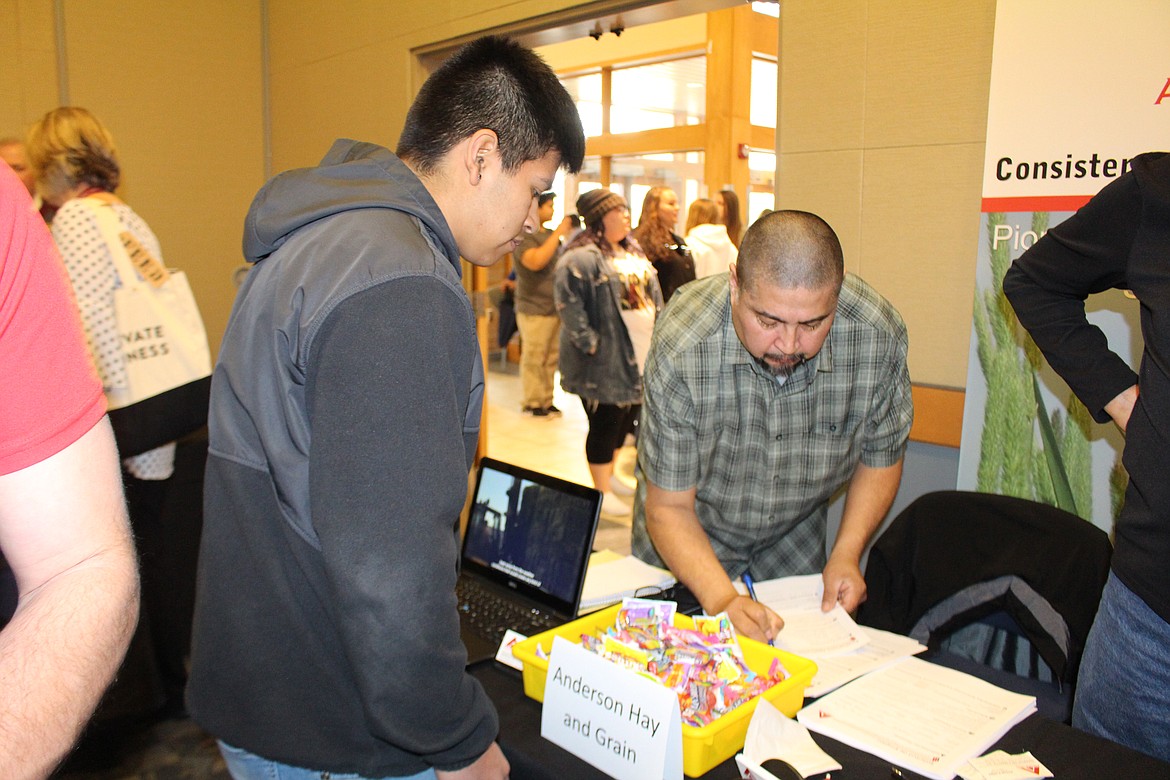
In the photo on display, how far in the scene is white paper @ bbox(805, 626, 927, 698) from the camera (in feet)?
4.47

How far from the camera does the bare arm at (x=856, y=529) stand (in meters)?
1.68

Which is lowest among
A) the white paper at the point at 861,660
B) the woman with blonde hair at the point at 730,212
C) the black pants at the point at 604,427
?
the black pants at the point at 604,427

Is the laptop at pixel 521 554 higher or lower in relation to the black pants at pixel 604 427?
higher

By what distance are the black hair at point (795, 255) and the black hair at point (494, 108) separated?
546 millimetres

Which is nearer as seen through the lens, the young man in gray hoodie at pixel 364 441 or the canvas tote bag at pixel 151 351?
the young man in gray hoodie at pixel 364 441

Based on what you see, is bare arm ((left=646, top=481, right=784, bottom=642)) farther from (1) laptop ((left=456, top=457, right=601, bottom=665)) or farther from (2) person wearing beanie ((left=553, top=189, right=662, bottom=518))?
(2) person wearing beanie ((left=553, top=189, right=662, bottom=518))

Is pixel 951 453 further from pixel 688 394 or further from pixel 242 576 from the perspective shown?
pixel 242 576

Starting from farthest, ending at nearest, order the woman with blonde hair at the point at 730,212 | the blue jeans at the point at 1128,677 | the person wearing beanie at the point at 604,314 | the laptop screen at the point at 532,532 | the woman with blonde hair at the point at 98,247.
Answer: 1. the woman with blonde hair at the point at 730,212
2. the person wearing beanie at the point at 604,314
3. the woman with blonde hair at the point at 98,247
4. the laptop screen at the point at 532,532
5. the blue jeans at the point at 1128,677

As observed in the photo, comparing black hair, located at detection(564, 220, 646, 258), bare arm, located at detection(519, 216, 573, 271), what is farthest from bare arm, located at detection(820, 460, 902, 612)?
bare arm, located at detection(519, 216, 573, 271)

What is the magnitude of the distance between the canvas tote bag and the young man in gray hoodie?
4.33 feet

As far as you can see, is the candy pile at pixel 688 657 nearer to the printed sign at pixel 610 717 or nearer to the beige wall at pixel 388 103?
the printed sign at pixel 610 717

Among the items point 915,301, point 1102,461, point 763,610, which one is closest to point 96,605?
point 763,610

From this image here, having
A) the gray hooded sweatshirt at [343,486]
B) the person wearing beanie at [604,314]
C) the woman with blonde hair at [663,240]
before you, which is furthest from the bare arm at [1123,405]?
the woman with blonde hair at [663,240]

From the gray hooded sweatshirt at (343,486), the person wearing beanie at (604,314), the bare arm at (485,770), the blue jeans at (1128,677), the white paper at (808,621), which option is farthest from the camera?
the person wearing beanie at (604,314)
